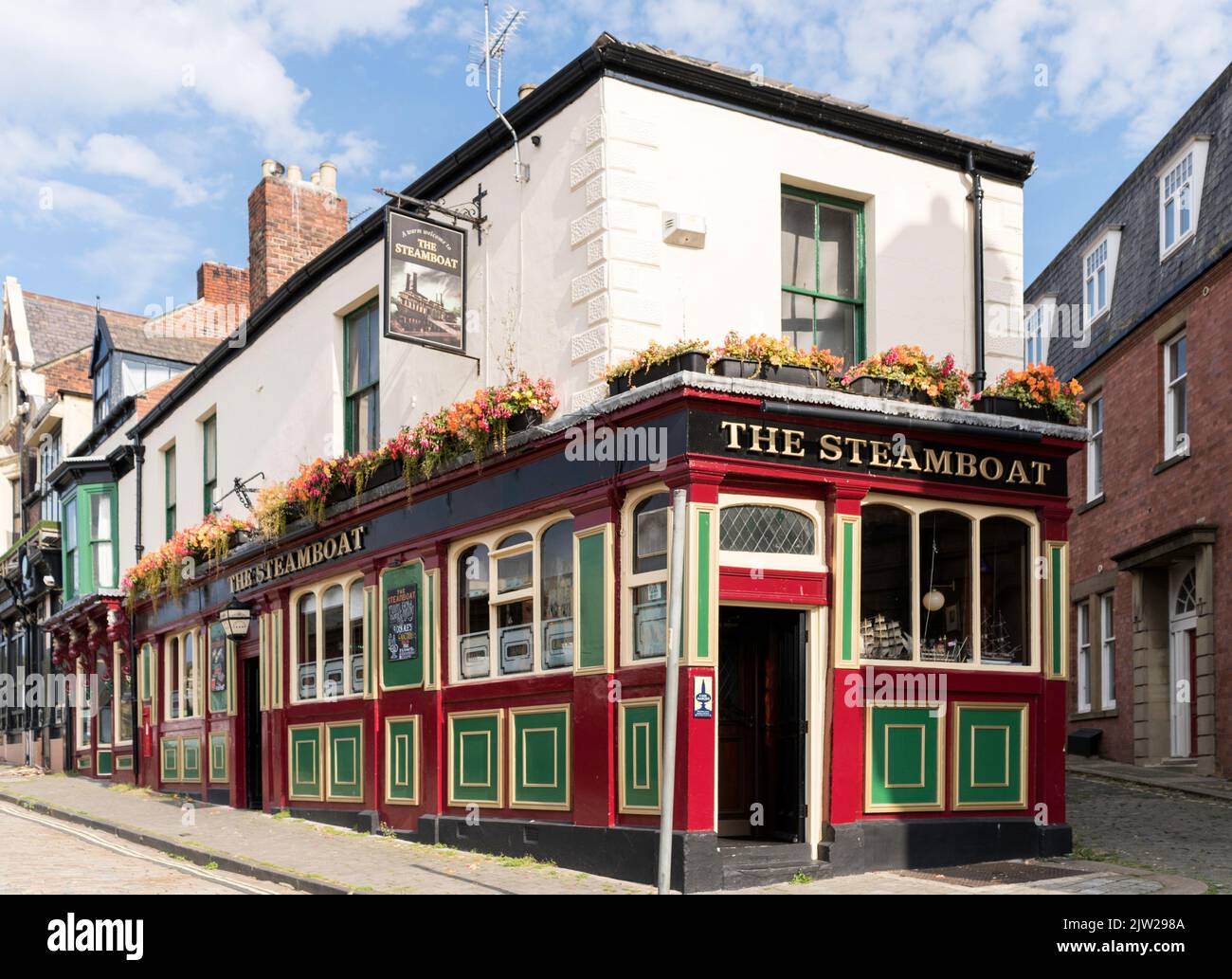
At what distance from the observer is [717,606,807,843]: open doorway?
12531 mm

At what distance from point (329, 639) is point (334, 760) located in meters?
1.48

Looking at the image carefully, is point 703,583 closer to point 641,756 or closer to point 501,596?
point 641,756

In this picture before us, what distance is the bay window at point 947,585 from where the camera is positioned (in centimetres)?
1266

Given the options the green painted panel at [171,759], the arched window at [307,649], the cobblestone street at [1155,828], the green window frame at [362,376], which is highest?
the green window frame at [362,376]

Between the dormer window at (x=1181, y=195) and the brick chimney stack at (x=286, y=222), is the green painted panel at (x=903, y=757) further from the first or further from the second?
the brick chimney stack at (x=286, y=222)

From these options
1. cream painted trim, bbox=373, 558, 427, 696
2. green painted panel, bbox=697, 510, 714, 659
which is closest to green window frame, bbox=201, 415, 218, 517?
cream painted trim, bbox=373, 558, 427, 696

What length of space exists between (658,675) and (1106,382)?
16002 mm

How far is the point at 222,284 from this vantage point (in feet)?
108

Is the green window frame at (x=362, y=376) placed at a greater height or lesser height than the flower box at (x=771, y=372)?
greater

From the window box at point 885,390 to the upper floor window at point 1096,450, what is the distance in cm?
1382

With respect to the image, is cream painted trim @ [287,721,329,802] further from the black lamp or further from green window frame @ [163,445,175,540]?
green window frame @ [163,445,175,540]

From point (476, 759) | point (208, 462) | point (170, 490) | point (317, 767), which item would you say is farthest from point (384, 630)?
point (170, 490)

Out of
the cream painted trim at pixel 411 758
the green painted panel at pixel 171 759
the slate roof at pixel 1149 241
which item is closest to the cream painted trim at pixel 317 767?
the cream painted trim at pixel 411 758

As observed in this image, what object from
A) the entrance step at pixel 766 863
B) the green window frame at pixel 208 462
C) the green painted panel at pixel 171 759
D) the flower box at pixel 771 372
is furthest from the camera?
the green painted panel at pixel 171 759
